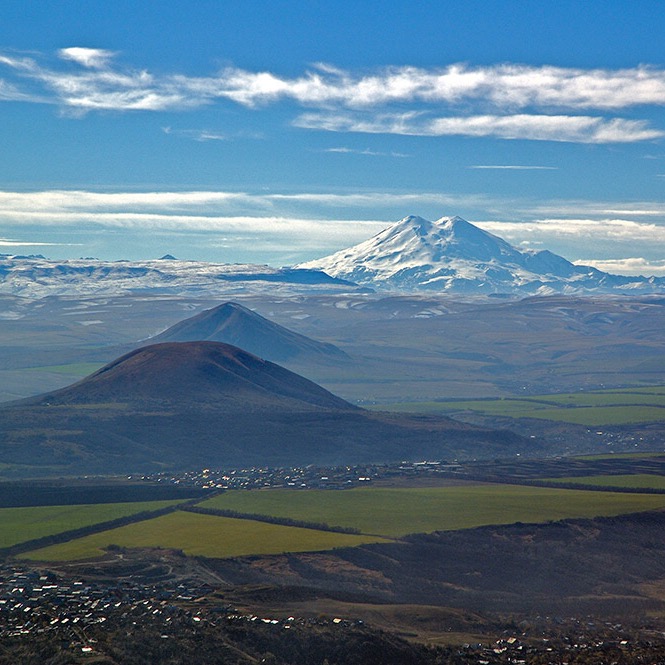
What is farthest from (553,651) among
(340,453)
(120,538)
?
(340,453)

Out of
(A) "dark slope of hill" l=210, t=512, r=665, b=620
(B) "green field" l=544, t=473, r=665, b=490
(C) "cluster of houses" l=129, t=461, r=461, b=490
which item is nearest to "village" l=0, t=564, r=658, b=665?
(A) "dark slope of hill" l=210, t=512, r=665, b=620

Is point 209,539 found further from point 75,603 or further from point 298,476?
point 298,476

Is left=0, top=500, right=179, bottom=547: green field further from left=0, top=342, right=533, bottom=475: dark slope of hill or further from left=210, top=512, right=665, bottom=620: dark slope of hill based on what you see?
left=0, top=342, right=533, bottom=475: dark slope of hill

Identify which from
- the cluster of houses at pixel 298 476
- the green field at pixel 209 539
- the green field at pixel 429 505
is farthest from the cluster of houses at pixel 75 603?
the cluster of houses at pixel 298 476

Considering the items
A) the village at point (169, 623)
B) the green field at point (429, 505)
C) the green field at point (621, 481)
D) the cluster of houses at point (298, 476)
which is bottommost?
the cluster of houses at point (298, 476)

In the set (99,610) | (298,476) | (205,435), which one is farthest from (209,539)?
(205,435)

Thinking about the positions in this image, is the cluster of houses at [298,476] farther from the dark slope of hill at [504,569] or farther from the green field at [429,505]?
the dark slope of hill at [504,569]

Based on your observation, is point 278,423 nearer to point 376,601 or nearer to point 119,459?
point 119,459
